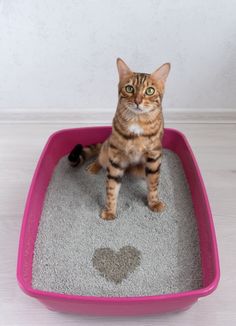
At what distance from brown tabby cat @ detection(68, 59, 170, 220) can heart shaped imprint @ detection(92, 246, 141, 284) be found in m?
0.12

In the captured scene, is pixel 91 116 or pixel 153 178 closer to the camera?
pixel 153 178

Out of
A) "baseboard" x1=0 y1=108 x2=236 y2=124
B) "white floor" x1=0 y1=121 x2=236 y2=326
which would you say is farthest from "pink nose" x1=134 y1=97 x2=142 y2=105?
"baseboard" x1=0 y1=108 x2=236 y2=124

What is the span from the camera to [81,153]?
3.89 feet

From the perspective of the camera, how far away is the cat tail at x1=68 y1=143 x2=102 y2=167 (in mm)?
1158

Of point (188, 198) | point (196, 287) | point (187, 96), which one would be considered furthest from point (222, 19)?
point (196, 287)

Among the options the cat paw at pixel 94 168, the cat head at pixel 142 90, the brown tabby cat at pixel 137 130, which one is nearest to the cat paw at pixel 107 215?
the brown tabby cat at pixel 137 130

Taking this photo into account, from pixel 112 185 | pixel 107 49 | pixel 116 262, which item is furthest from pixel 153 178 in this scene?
pixel 107 49

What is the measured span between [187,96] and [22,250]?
3.12 ft

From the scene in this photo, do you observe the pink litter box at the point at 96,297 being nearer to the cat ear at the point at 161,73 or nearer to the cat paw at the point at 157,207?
the cat paw at the point at 157,207

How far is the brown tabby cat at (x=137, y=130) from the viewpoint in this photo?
79 centimetres

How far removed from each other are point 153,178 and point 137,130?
0.56 ft

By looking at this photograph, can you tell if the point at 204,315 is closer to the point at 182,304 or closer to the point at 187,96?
the point at 182,304

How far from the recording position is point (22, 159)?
1.29 meters

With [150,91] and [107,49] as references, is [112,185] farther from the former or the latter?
[107,49]
